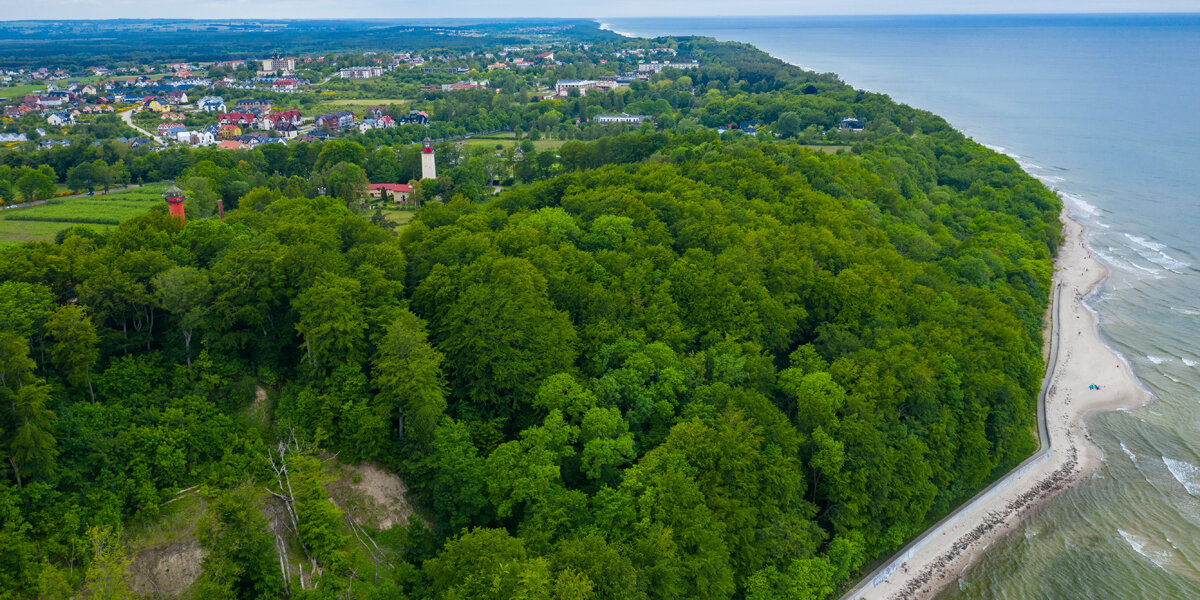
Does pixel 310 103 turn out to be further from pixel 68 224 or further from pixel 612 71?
pixel 68 224

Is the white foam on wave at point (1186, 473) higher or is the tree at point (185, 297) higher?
the tree at point (185, 297)

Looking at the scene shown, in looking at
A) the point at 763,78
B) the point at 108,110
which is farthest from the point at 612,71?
the point at 108,110

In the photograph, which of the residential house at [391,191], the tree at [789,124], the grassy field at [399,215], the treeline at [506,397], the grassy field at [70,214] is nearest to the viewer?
the treeline at [506,397]

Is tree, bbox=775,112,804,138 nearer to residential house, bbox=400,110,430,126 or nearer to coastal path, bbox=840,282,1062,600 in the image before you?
residential house, bbox=400,110,430,126

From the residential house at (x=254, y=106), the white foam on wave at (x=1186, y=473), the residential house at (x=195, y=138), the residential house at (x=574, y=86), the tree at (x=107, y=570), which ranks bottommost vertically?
the white foam on wave at (x=1186, y=473)

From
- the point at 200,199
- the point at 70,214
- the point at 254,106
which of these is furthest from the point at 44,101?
the point at 200,199

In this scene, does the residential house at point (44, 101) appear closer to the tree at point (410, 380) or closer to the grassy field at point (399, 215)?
the grassy field at point (399, 215)

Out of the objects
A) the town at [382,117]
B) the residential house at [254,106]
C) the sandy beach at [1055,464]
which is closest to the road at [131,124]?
the town at [382,117]

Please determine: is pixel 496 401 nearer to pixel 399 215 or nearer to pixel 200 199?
pixel 399 215
